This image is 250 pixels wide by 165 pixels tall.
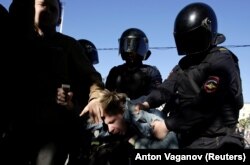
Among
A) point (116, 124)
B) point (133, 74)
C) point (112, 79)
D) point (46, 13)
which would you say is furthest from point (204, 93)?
point (112, 79)

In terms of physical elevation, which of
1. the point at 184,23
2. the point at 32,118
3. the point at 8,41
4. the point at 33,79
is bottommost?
the point at 32,118

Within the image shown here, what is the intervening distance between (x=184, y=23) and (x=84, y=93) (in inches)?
39.8

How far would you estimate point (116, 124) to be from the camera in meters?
2.59

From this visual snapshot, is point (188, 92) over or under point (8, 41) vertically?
under

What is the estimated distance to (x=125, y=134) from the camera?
8.49 ft

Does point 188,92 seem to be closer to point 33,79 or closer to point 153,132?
point 153,132

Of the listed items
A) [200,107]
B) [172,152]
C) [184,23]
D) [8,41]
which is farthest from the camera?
[184,23]

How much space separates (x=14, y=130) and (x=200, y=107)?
3.95 ft

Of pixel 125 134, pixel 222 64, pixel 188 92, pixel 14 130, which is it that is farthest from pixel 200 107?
pixel 14 130

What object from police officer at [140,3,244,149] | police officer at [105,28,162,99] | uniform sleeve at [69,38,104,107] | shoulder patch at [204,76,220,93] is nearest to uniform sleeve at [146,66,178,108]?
police officer at [140,3,244,149]

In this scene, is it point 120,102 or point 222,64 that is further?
point 120,102

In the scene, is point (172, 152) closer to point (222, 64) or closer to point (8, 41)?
point (222, 64)

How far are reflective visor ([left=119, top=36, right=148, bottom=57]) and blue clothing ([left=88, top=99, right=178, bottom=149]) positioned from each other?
86.4 inches

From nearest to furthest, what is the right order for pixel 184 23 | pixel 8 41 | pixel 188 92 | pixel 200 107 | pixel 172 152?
pixel 8 41, pixel 172 152, pixel 200 107, pixel 188 92, pixel 184 23
